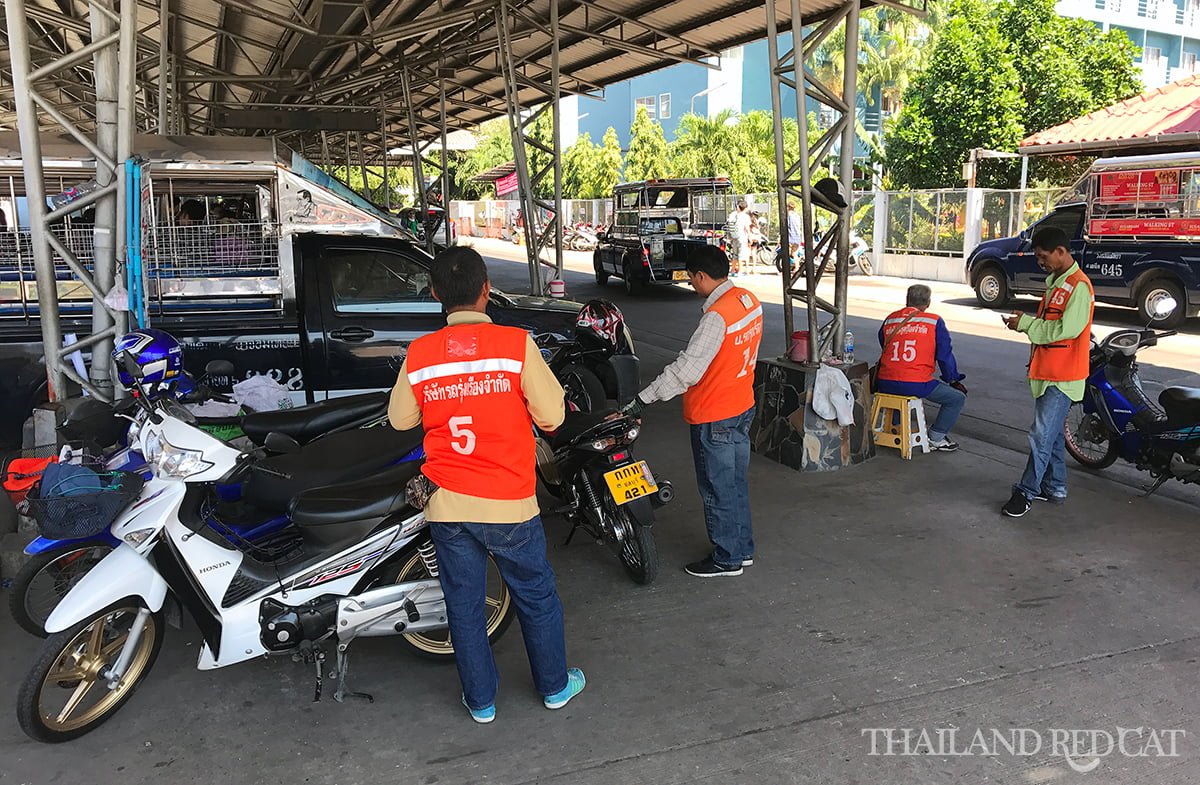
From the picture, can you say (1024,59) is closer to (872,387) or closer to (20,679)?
(872,387)

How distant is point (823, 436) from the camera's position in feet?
20.7

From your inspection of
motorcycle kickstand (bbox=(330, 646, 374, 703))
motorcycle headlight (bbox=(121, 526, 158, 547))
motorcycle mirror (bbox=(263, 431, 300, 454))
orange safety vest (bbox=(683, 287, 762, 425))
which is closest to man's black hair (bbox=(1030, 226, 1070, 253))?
orange safety vest (bbox=(683, 287, 762, 425))

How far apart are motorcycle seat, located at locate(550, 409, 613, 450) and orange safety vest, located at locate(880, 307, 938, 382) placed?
3125mm

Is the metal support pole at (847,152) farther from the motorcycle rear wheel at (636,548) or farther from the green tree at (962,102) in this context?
the green tree at (962,102)

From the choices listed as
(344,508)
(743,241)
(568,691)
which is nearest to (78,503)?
(344,508)

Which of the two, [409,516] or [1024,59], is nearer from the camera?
[409,516]

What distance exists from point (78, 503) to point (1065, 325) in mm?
4977

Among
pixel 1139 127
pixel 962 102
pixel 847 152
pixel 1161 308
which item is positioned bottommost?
pixel 1161 308

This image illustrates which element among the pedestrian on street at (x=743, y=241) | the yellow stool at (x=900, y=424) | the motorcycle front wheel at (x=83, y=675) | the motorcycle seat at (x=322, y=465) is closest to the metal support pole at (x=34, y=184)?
the motorcycle seat at (x=322, y=465)

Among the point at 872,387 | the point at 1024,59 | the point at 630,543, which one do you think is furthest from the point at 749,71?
the point at 630,543

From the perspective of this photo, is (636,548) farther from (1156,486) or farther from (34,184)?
(34,184)

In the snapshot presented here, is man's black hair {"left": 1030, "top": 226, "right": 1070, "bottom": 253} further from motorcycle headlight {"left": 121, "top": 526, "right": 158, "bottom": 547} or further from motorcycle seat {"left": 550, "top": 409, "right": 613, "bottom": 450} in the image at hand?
motorcycle headlight {"left": 121, "top": 526, "right": 158, "bottom": 547}

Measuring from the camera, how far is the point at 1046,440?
17.1ft

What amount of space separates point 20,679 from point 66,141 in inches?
206
